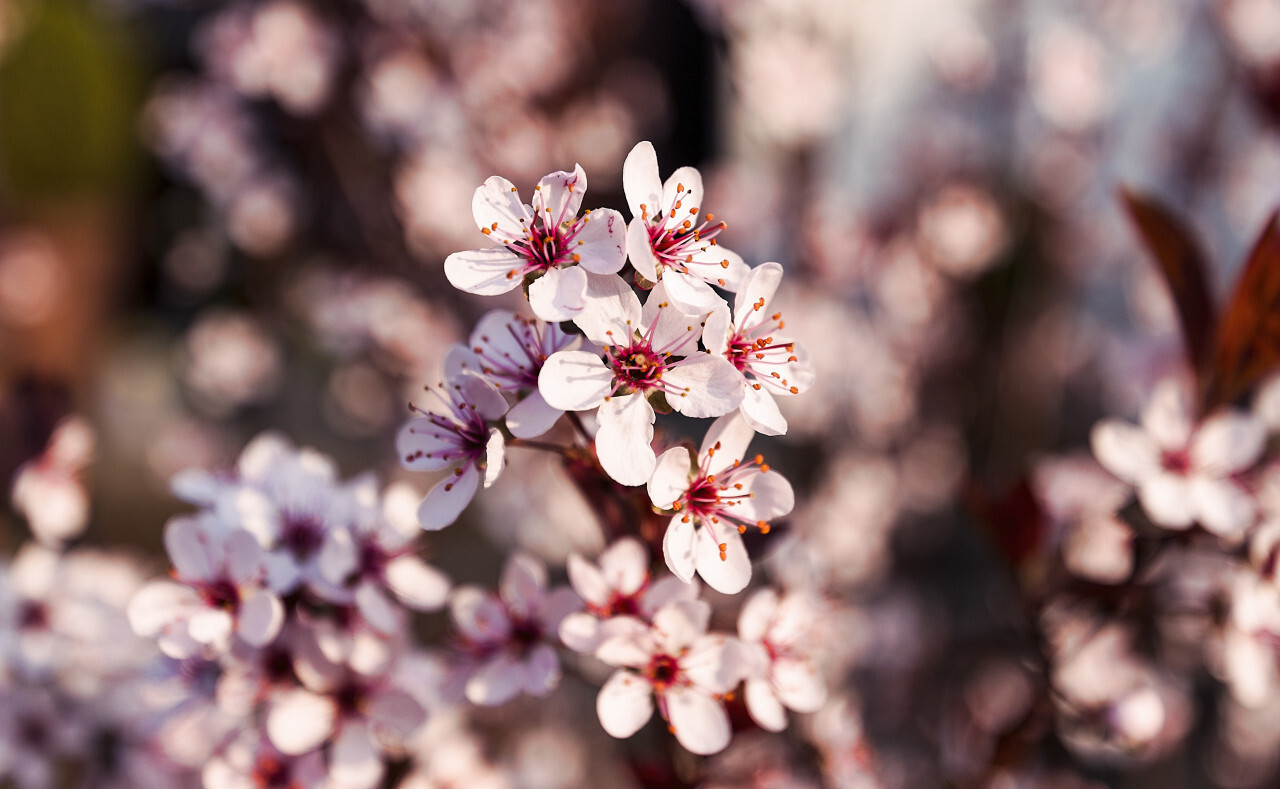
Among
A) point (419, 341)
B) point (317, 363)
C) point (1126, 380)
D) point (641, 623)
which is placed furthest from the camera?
point (317, 363)

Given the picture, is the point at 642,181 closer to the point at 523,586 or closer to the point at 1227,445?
the point at 523,586

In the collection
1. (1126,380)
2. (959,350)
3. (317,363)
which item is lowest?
(317,363)

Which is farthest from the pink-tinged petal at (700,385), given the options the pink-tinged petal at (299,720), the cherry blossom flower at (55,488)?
the cherry blossom flower at (55,488)

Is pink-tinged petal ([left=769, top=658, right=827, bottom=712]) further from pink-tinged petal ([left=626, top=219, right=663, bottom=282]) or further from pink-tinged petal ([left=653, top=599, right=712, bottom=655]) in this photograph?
pink-tinged petal ([left=626, top=219, right=663, bottom=282])

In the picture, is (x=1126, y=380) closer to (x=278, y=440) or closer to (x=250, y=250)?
(x=278, y=440)

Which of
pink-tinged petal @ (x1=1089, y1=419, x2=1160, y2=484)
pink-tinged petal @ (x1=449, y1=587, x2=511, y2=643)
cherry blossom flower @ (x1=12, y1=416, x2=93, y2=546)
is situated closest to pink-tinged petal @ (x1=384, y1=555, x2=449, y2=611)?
pink-tinged petal @ (x1=449, y1=587, x2=511, y2=643)

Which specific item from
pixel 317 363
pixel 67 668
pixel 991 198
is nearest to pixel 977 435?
pixel 991 198

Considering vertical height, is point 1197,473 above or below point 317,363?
above
